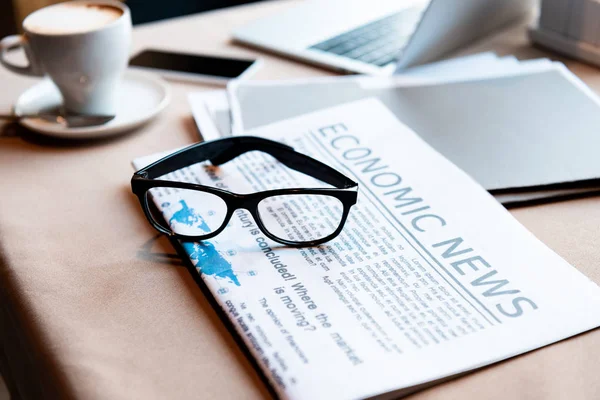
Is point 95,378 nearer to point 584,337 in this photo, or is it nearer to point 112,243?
point 112,243

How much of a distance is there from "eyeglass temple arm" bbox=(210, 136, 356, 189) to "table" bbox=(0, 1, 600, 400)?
95mm

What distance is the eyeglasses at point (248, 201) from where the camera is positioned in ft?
1.59

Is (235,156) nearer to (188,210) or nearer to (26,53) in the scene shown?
(188,210)

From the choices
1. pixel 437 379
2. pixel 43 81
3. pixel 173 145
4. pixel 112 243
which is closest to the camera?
pixel 437 379

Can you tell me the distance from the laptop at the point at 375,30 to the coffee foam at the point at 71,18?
0.72ft

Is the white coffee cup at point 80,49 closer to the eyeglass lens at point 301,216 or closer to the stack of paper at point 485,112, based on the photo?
the stack of paper at point 485,112

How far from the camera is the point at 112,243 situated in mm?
502

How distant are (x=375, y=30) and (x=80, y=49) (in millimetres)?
413

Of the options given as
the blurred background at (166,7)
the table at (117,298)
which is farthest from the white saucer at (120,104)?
the blurred background at (166,7)

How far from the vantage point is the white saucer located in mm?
650

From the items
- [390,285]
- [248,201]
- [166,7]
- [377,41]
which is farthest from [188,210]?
[166,7]

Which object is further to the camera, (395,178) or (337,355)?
(395,178)

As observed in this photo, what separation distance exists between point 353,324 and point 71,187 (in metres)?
0.31

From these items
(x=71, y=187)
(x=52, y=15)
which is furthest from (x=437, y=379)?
(x=52, y=15)
